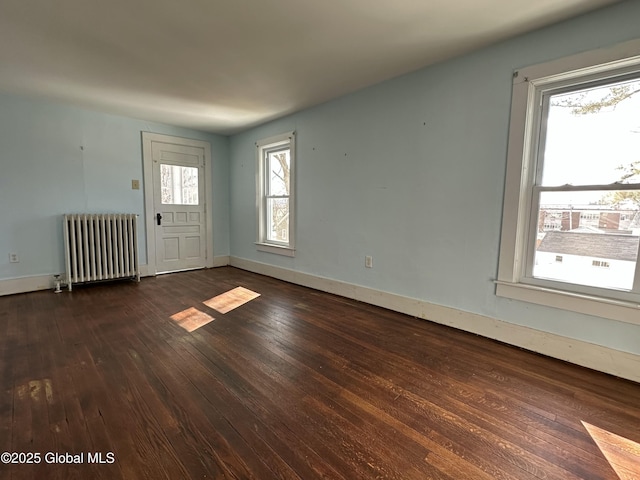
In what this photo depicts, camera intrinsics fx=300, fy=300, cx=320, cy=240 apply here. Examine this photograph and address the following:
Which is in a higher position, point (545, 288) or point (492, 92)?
point (492, 92)

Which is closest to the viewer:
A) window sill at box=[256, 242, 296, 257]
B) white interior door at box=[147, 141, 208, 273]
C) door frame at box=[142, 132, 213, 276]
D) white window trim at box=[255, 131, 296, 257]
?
white window trim at box=[255, 131, 296, 257]

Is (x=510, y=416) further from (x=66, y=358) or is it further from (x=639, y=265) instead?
(x=66, y=358)

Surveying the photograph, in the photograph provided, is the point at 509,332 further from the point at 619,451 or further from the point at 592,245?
the point at 619,451

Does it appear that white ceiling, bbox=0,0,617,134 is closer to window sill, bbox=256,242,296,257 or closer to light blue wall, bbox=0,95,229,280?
light blue wall, bbox=0,95,229,280

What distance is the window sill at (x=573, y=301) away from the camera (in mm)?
1992

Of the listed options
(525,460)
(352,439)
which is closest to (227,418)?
(352,439)

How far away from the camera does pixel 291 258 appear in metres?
4.57

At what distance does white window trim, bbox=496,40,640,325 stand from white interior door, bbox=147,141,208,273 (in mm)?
4733

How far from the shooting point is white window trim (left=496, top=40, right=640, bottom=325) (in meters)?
2.01

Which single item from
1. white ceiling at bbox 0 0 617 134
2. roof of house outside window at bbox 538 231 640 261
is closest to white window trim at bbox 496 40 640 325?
roof of house outside window at bbox 538 231 640 261

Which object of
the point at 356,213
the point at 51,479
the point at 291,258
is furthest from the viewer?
the point at 291,258

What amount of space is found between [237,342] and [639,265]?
9.61 feet

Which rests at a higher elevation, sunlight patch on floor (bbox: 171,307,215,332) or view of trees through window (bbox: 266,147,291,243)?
view of trees through window (bbox: 266,147,291,243)

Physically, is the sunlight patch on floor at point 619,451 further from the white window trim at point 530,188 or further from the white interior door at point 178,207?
the white interior door at point 178,207
